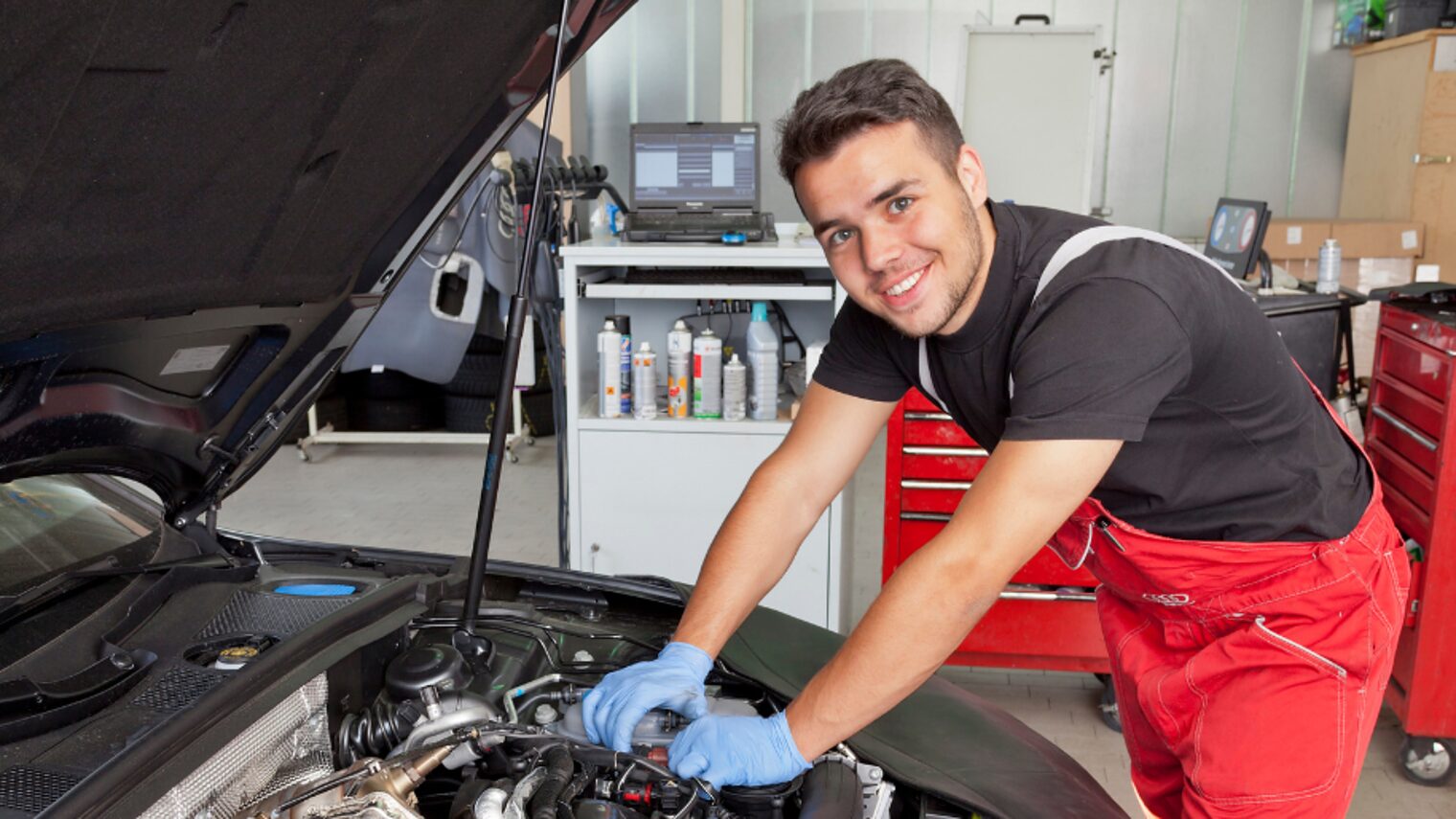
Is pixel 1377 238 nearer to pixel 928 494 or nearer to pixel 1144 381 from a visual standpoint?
pixel 928 494

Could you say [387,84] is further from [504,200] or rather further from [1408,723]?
[504,200]

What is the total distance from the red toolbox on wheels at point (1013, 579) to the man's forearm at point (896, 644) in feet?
5.39

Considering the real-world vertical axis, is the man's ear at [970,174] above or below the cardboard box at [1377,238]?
above

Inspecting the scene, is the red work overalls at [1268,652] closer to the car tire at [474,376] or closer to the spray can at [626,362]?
the spray can at [626,362]

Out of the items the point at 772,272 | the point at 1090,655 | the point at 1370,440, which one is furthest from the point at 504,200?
the point at 1370,440

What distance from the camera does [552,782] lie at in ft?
3.46

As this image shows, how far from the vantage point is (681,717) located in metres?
1.31

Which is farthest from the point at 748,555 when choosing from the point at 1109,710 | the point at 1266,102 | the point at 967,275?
the point at 1266,102

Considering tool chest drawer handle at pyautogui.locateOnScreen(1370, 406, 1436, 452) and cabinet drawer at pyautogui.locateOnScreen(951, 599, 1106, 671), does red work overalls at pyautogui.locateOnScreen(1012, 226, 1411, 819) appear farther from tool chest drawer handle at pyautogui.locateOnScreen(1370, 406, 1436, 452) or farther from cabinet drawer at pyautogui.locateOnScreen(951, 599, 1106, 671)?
cabinet drawer at pyautogui.locateOnScreen(951, 599, 1106, 671)

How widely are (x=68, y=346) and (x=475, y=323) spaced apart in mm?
3705

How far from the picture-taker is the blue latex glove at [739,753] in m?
1.17

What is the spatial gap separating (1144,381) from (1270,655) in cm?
51

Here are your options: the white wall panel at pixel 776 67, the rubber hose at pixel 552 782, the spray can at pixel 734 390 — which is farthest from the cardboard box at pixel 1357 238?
the rubber hose at pixel 552 782

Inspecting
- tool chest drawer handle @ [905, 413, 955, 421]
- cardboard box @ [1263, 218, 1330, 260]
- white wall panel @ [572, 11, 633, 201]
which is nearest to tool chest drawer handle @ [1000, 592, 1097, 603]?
tool chest drawer handle @ [905, 413, 955, 421]
